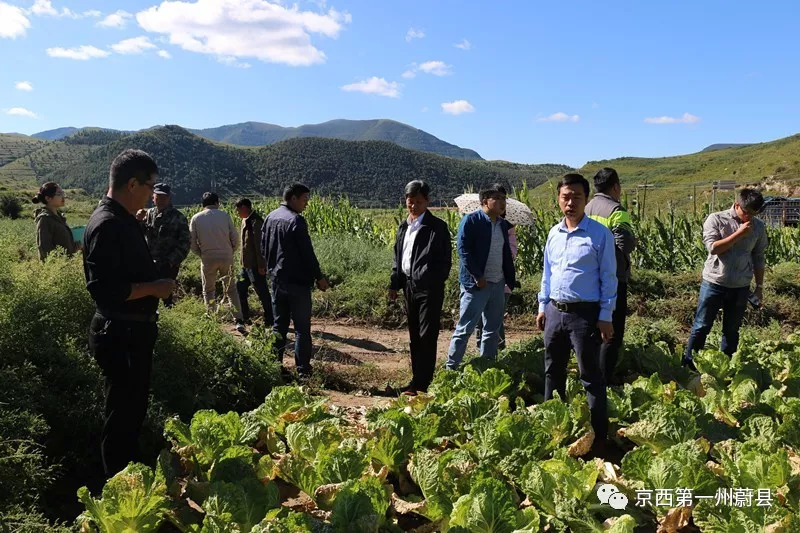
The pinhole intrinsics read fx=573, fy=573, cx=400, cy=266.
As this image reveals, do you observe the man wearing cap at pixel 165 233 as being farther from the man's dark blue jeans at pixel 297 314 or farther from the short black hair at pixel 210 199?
the man's dark blue jeans at pixel 297 314

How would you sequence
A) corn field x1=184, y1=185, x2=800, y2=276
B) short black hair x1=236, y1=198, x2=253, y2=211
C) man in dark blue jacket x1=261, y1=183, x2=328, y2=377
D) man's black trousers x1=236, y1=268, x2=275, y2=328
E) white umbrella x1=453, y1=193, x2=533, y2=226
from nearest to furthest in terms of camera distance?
man in dark blue jacket x1=261, y1=183, x2=328, y2=377 < man's black trousers x1=236, y1=268, x2=275, y2=328 < short black hair x1=236, y1=198, x2=253, y2=211 < white umbrella x1=453, y1=193, x2=533, y2=226 < corn field x1=184, y1=185, x2=800, y2=276

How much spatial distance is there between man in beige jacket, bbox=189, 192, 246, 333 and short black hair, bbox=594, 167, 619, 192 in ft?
14.5

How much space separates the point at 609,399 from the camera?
4.14 meters

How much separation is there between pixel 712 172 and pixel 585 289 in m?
61.6

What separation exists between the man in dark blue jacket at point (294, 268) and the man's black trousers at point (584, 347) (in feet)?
7.43

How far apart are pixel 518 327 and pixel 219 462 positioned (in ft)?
21.0

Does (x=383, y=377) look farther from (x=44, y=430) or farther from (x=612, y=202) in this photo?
(x=44, y=430)

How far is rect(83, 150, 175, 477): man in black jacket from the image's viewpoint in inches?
113

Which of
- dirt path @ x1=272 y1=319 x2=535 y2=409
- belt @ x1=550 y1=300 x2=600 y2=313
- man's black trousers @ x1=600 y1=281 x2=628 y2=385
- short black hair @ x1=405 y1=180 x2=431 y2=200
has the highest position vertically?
short black hair @ x1=405 y1=180 x2=431 y2=200

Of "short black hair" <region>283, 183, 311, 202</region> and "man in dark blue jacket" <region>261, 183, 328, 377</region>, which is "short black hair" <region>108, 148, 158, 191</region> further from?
"short black hair" <region>283, 183, 311, 202</region>

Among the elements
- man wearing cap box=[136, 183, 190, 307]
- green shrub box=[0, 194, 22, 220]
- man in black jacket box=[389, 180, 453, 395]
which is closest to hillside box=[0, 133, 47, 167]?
green shrub box=[0, 194, 22, 220]

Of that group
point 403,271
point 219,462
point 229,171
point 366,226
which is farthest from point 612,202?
point 229,171

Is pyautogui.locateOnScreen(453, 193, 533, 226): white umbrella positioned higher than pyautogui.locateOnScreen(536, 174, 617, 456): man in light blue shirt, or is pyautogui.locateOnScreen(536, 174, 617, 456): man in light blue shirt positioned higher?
pyautogui.locateOnScreen(453, 193, 533, 226): white umbrella

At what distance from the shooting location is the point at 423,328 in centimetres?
519
